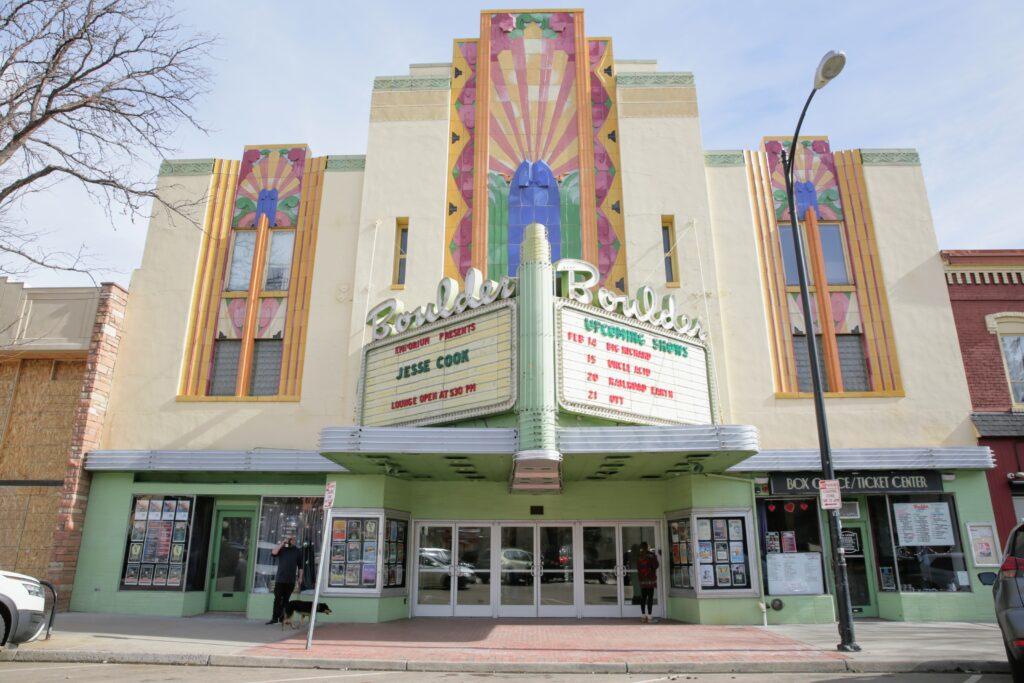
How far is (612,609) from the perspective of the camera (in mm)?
17328

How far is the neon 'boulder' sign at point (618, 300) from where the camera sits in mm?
14195

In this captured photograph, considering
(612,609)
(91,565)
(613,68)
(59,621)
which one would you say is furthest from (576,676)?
(613,68)

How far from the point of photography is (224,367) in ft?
65.3

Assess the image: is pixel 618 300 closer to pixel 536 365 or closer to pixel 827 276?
pixel 536 365

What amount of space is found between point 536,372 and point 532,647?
16.6ft

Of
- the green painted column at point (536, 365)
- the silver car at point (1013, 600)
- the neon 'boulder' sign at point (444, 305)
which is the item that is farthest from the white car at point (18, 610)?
the silver car at point (1013, 600)

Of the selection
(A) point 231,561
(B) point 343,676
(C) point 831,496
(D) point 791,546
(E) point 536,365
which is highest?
(E) point 536,365

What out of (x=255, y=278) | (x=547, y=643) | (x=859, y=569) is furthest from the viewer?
(x=255, y=278)

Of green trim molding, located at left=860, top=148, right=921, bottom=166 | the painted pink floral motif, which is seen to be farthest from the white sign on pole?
the painted pink floral motif

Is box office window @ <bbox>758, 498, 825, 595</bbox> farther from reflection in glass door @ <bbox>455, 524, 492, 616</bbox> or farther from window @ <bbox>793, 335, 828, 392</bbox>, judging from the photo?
reflection in glass door @ <bbox>455, 524, 492, 616</bbox>

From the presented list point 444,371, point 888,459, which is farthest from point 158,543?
point 888,459

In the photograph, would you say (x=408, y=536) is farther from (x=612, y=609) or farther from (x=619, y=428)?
(x=619, y=428)

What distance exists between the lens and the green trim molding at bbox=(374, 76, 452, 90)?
70.2 feet

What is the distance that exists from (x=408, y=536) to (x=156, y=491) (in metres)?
6.87
